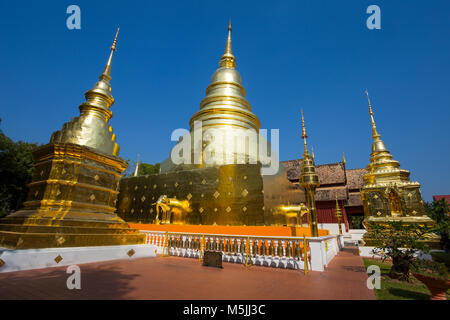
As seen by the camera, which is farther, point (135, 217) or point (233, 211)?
point (135, 217)

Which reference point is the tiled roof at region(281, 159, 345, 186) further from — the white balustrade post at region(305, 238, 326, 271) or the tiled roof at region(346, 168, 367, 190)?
the white balustrade post at region(305, 238, 326, 271)

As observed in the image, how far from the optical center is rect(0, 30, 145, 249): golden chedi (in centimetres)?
488

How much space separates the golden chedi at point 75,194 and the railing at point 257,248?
4.07 ft

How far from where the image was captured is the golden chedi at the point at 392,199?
324 inches

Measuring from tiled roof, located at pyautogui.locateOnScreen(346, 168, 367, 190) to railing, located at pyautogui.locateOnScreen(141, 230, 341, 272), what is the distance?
57.8ft

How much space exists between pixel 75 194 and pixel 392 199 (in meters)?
11.4

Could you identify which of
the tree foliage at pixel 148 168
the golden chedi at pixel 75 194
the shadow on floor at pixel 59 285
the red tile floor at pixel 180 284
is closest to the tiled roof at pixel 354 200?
the red tile floor at pixel 180 284

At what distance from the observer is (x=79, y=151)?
6.19 meters

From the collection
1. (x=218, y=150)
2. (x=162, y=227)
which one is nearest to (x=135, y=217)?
(x=162, y=227)
